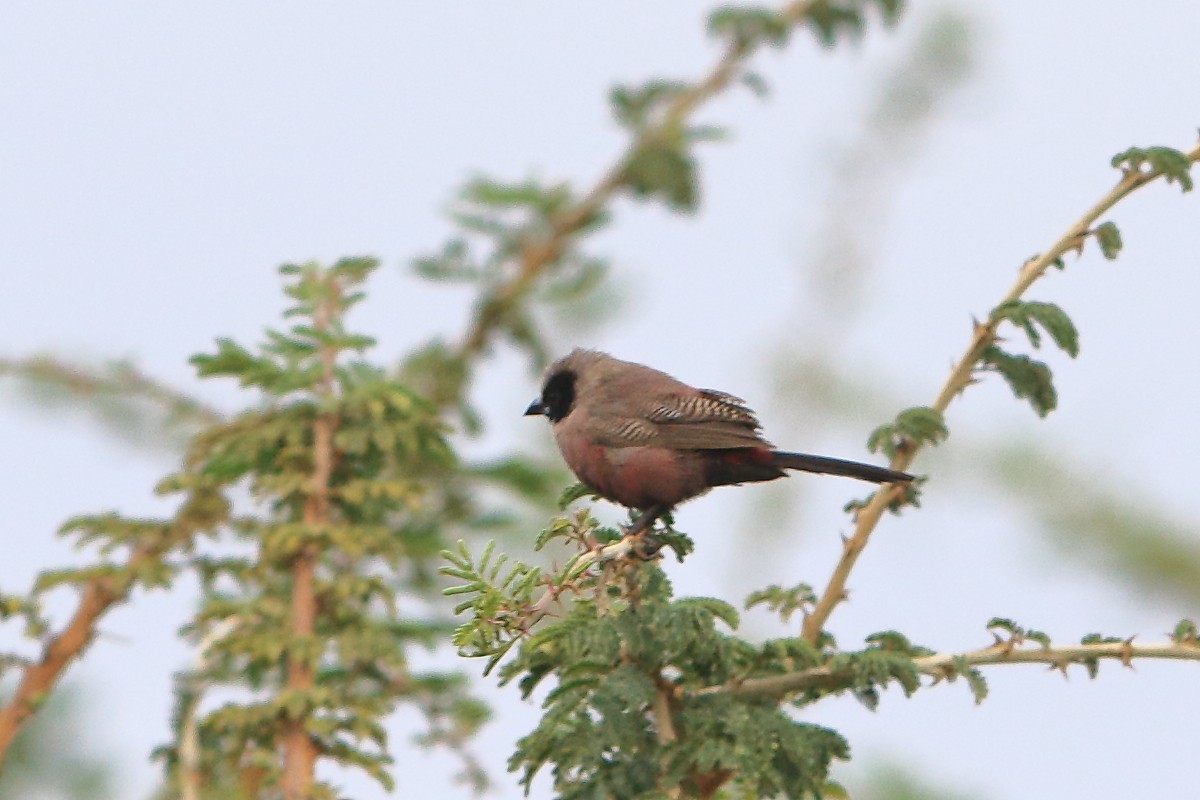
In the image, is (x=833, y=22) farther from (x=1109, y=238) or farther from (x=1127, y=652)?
(x=1127, y=652)

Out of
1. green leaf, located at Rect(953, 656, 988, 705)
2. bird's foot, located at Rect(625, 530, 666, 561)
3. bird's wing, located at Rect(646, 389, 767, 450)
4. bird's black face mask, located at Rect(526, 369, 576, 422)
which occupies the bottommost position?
green leaf, located at Rect(953, 656, 988, 705)

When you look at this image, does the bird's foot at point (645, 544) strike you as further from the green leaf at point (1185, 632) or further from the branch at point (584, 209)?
the branch at point (584, 209)

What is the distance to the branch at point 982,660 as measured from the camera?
3188mm

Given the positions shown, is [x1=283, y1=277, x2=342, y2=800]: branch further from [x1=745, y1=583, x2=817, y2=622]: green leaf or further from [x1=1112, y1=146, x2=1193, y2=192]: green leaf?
[x1=1112, y1=146, x2=1193, y2=192]: green leaf

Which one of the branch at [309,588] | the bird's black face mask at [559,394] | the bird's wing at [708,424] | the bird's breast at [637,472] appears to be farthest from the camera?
the bird's black face mask at [559,394]

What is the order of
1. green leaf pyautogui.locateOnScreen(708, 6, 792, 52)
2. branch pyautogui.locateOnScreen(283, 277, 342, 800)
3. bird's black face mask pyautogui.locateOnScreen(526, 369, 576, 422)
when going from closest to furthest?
branch pyautogui.locateOnScreen(283, 277, 342, 800) < bird's black face mask pyautogui.locateOnScreen(526, 369, 576, 422) < green leaf pyautogui.locateOnScreen(708, 6, 792, 52)

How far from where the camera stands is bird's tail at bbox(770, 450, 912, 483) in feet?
12.6

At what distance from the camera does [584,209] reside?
5.96 metres

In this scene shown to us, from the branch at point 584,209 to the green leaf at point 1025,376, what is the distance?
2217 millimetres

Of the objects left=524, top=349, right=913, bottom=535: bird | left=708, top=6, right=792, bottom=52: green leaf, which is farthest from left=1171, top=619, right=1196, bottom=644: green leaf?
left=708, top=6, right=792, bottom=52: green leaf

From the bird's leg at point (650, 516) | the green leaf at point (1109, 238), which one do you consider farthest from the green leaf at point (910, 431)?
the bird's leg at point (650, 516)

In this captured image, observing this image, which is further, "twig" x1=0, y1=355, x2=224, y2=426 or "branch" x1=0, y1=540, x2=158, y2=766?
"twig" x1=0, y1=355, x2=224, y2=426

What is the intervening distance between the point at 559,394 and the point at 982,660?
3.00m

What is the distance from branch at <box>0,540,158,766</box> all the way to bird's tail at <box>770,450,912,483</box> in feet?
5.61
